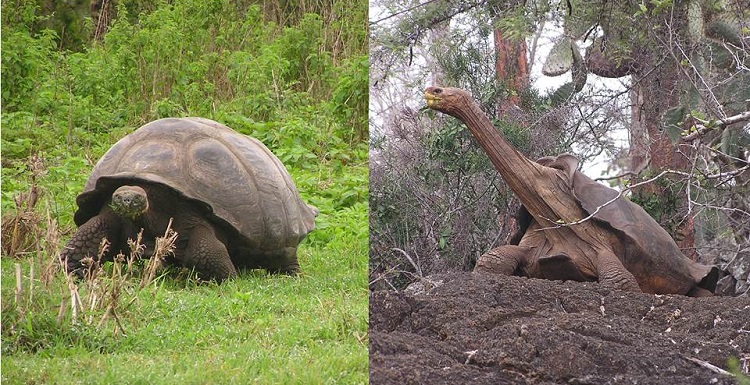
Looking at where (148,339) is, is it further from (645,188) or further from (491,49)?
(645,188)

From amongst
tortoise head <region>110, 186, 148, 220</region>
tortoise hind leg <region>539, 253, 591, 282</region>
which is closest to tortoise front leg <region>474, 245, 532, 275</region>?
tortoise hind leg <region>539, 253, 591, 282</region>

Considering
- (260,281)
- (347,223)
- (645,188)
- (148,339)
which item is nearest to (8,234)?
(260,281)

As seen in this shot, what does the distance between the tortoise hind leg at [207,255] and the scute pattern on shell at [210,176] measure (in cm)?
7

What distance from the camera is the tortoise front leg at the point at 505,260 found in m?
2.71

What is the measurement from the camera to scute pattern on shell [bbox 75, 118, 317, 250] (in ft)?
9.44

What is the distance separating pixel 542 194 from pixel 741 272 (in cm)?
130

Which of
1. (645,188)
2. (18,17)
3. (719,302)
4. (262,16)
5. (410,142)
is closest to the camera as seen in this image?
(719,302)

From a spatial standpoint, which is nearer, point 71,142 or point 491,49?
point 491,49

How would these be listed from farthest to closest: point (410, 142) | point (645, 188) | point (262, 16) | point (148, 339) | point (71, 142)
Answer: point (262, 16)
point (71, 142)
point (645, 188)
point (410, 142)
point (148, 339)

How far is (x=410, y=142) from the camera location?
2.76m

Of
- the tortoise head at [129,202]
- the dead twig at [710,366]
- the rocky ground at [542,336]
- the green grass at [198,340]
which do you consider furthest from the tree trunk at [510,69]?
the dead twig at [710,366]

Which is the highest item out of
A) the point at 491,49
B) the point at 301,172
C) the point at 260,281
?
the point at 491,49

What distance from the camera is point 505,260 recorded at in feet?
9.20

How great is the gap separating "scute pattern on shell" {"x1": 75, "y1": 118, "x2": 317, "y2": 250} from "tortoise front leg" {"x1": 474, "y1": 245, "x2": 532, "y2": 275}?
0.62m
